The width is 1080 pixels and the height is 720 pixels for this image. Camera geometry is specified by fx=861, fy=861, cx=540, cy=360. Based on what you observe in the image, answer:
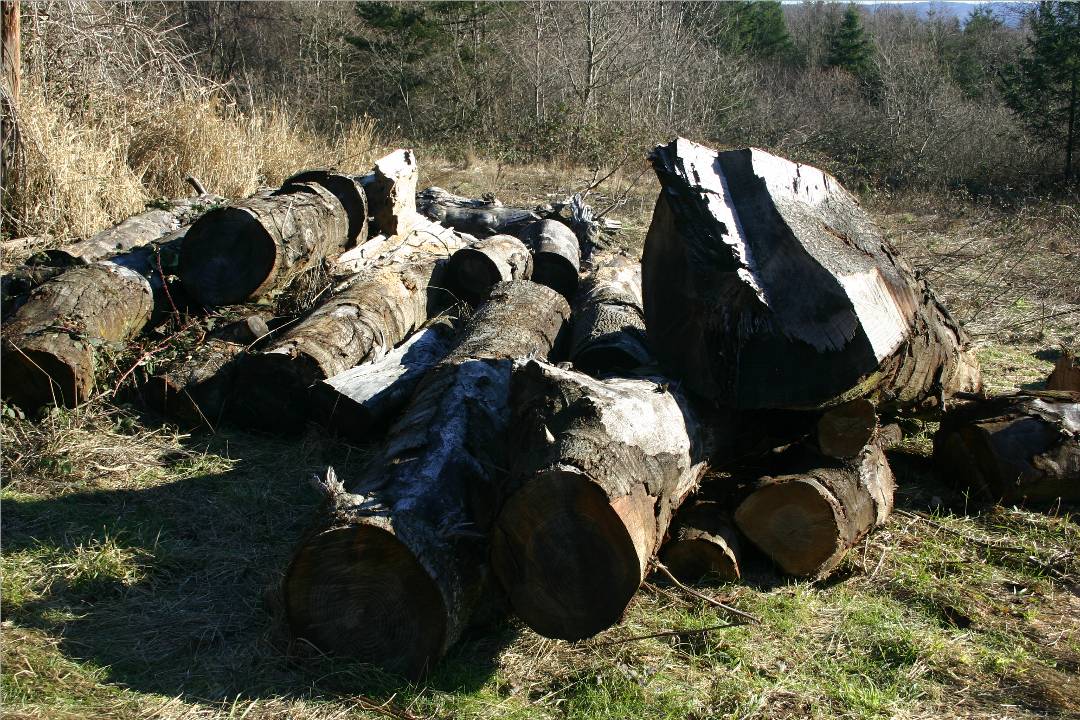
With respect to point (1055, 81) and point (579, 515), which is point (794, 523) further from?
point (1055, 81)

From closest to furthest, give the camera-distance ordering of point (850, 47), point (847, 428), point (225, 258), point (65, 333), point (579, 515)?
1. point (579, 515)
2. point (847, 428)
3. point (65, 333)
4. point (225, 258)
5. point (850, 47)

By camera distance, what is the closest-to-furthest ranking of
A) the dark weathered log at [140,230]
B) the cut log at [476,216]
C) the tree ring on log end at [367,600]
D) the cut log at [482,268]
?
1. the tree ring on log end at [367,600]
2. the dark weathered log at [140,230]
3. the cut log at [482,268]
4. the cut log at [476,216]

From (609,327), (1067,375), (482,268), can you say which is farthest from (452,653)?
(1067,375)

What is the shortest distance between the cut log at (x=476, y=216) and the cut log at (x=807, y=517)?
18.6 ft

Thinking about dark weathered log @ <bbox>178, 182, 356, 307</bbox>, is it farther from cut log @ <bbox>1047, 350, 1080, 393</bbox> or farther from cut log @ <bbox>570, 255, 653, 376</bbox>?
cut log @ <bbox>1047, 350, 1080, 393</bbox>

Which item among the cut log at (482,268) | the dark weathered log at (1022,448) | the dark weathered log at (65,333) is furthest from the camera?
the cut log at (482,268)

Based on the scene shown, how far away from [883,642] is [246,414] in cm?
364

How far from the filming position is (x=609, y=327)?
5.18m

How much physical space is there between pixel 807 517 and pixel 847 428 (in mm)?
463

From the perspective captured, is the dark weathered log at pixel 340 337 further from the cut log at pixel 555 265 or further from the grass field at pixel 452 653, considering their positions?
the cut log at pixel 555 265

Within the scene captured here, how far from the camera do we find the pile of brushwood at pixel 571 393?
2994 mm

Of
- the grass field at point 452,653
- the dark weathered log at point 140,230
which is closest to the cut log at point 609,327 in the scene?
the grass field at point 452,653

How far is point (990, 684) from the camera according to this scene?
10.2 feet

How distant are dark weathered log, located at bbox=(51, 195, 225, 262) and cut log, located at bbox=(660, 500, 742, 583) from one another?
187 inches
